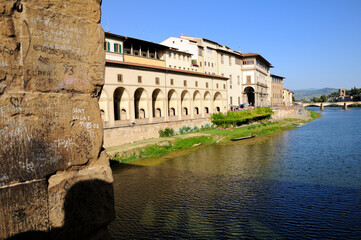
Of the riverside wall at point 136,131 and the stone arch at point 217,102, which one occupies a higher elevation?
the stone arch at point 217,102

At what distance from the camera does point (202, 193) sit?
1397cm

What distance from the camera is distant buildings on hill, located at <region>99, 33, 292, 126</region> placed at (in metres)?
27.0

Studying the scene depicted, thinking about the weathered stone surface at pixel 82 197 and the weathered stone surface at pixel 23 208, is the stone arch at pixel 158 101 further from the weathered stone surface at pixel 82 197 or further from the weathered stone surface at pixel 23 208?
the weathered stone surface at pixel 23 208

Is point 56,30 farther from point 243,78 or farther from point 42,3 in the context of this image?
point 243,78

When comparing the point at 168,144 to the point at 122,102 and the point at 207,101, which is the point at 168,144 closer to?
the point at 122,102

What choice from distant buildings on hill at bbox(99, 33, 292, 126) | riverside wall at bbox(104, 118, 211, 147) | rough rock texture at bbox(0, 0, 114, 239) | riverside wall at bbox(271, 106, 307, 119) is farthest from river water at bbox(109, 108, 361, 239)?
riverside wall at bbox(271, 106, 307, 119)

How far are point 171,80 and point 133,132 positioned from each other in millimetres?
9727

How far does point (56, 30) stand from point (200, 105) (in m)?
36.6

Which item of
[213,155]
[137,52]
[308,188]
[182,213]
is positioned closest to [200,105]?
[137,52]

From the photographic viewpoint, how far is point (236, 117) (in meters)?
41.9

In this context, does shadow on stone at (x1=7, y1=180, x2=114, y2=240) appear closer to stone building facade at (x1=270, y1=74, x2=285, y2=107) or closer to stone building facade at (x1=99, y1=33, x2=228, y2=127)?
stone building facade at (x1=99, y1=33, x2=228, y2=127)

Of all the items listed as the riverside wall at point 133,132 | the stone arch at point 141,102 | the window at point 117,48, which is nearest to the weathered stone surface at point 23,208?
the riverside wall at point 133,132

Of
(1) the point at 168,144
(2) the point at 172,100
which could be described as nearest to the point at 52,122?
(1) the point at 168,144

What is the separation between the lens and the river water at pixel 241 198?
9.94 meters
